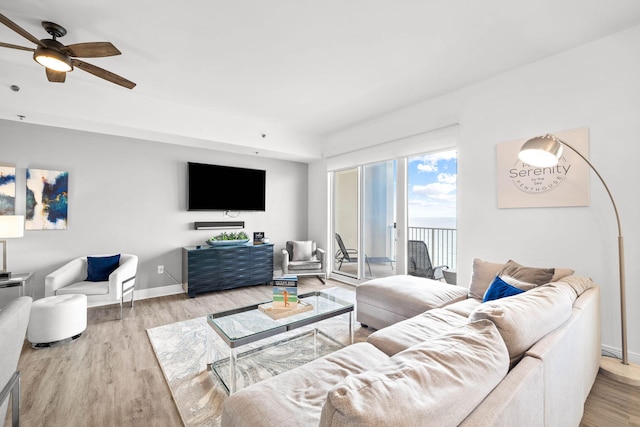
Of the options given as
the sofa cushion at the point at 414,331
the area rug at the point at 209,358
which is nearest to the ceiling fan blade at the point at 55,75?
the area rug at the point at 209,358

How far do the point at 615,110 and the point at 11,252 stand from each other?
623 centimetres

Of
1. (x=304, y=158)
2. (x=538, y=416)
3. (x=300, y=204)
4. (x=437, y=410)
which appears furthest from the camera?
(x=300, y=204)

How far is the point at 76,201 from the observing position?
371 cm

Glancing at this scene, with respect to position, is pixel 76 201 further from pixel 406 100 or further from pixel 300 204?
pixel 406 100

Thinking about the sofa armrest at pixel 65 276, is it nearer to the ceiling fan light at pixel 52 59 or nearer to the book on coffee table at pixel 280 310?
the ceiling fan light at pixel 52 59

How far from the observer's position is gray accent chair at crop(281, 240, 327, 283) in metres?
4.93

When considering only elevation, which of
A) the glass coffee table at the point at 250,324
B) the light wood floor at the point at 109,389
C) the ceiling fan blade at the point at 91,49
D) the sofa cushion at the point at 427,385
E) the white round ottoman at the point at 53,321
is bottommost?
the light wood floor at the point at 109,389

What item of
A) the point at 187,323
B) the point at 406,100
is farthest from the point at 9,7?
the point at 406,100

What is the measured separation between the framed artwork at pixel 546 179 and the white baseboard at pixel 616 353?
48.1 inches

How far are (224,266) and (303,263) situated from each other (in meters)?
1.29

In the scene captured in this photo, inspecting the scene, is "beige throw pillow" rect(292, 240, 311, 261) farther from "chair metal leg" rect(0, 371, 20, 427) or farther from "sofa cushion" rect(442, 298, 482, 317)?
A: "chair metal leg" rect(0, 371, 20, 427)

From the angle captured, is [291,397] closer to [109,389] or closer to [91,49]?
[109,389]

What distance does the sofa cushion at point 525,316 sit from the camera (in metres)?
1.10

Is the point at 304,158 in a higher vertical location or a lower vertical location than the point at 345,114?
lower
